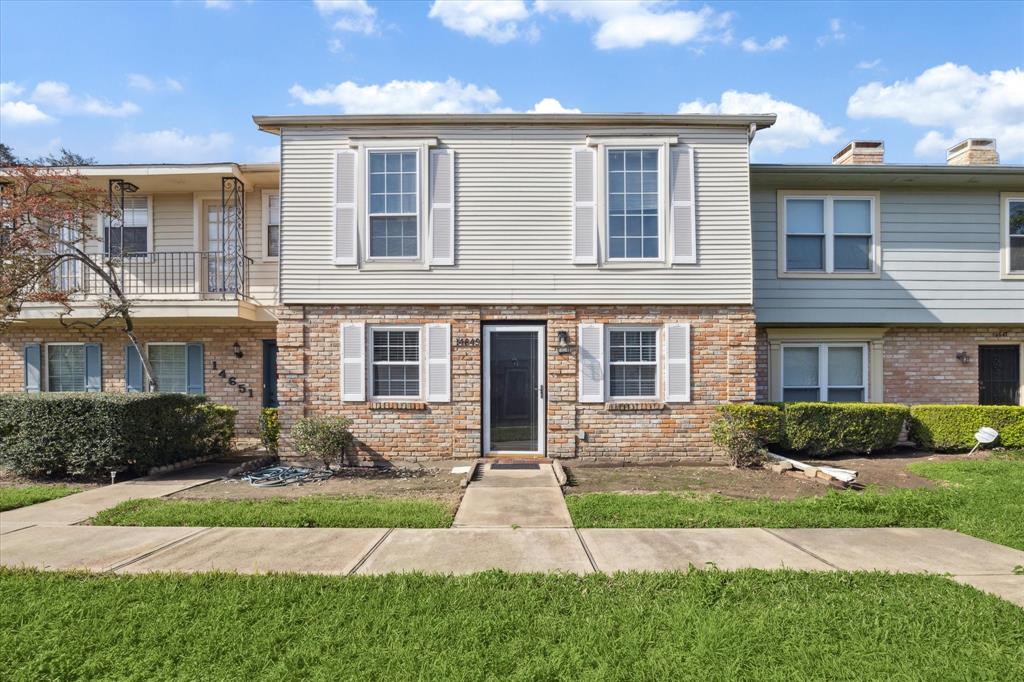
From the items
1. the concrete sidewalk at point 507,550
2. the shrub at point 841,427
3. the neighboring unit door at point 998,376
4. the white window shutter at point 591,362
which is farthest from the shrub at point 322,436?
the neighboring unit door at point 998,376

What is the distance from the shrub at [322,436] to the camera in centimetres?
894

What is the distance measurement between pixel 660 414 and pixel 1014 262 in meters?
8.59

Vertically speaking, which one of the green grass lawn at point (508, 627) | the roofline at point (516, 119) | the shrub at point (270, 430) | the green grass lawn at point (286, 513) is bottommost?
the green grass lawn at point (286, 513)

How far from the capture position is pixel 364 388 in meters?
9.70

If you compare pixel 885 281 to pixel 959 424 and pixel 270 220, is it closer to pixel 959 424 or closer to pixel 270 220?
pixel 959 424

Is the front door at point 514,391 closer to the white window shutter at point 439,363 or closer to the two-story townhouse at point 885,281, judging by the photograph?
the white window shutter at point 439,363

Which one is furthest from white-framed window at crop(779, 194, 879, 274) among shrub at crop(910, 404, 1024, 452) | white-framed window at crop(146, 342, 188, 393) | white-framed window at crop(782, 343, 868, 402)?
white-framed window at crop(146, 342, 188, 393)

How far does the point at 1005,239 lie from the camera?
447 inches

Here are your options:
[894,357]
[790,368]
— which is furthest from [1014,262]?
[790,368]

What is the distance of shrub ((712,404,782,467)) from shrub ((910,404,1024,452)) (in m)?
3.51

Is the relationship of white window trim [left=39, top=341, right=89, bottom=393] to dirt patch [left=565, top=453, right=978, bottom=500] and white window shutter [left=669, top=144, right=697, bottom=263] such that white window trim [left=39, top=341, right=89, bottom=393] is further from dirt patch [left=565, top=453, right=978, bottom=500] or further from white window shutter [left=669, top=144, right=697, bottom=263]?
white window shutter [left=669, top=144, right=697, bottom=263]

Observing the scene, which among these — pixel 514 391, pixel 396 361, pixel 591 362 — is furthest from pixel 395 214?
pixel 591 362

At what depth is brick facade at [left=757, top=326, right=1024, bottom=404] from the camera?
11.4 metres

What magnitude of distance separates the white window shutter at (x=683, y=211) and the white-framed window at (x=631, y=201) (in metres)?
0.29
